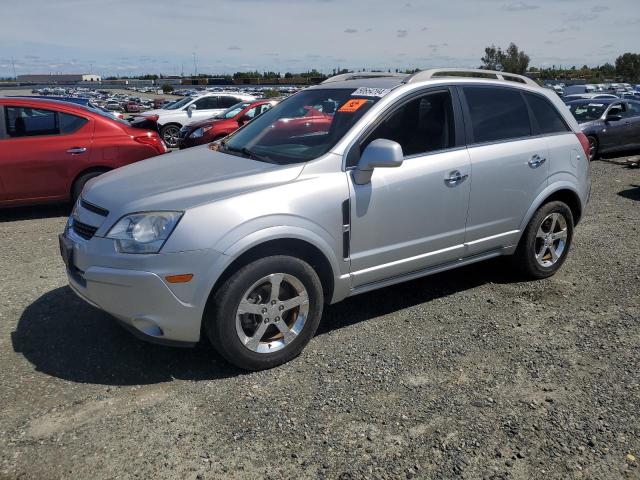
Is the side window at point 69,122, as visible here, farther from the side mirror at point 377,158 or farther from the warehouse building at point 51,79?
the warehouse building at point 51,79

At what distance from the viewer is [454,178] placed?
13.9 feet

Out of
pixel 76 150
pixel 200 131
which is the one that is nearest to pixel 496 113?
pixel 76 150

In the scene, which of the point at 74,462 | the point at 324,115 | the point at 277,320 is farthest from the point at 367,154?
the point at 74,462

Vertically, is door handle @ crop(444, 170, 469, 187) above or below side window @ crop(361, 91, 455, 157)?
below

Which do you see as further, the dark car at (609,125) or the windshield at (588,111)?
the windshield at (588,111)

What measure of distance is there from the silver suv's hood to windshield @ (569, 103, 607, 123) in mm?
12113

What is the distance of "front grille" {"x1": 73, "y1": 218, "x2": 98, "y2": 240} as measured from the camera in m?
3.50

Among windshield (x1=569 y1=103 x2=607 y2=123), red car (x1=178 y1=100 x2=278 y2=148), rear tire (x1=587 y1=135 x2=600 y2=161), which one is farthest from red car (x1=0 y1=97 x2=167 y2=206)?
windshield (x1=569 y1=103 x2=607 y2=123)

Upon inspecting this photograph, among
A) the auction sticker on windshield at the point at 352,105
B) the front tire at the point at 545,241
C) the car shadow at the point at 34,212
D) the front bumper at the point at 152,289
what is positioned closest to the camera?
the front bumper at the point at 152,289

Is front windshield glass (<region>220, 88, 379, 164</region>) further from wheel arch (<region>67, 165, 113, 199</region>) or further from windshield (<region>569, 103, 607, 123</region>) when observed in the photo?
windshield (<region>569, 103, 607, 123</region>)

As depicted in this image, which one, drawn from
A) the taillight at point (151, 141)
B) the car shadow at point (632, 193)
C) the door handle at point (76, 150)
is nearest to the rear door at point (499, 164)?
the taillight at point (151, 141)

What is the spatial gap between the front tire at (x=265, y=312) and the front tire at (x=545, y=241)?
222 centimetres

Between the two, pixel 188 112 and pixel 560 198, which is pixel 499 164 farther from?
pixel 188 112

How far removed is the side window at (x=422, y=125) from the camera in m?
4.04
